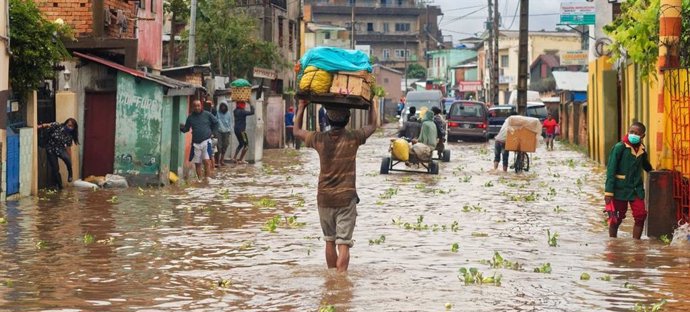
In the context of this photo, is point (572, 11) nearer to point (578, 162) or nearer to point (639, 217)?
point (578, 162)

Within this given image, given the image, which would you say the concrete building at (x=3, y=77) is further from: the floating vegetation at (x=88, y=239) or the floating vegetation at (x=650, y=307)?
the floating vegetation at (x=650, y=307)

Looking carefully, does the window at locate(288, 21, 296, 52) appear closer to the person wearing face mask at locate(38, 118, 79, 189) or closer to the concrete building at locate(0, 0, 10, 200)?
the person wearing face mask at locate(38, 118, 79, 189)

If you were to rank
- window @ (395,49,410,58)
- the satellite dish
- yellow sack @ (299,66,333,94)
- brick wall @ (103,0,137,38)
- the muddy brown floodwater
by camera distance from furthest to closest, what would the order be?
window @ (395,49,410,58) < the satellite dish < brick wall @ (103,0,137,38) < yellow sack @ (299,66,333,94) < the muddy brown floodwater

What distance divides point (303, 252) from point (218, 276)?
83.7 inches

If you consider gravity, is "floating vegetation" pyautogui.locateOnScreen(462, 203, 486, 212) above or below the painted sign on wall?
below

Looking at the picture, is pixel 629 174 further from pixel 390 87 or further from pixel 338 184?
pixel 390 87

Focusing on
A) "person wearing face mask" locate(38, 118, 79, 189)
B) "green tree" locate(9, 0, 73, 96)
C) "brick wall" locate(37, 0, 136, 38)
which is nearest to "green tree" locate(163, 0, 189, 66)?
"brick wall" locate(37, 0, 136, 38)

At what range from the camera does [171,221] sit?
18.1m

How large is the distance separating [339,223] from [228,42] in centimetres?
3776

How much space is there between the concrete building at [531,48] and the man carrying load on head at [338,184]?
91316mm

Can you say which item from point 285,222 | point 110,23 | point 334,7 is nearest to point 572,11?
point 110,23

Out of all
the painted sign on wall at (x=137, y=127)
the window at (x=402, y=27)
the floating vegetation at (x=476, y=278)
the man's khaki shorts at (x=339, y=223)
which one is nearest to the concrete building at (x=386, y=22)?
the window at (x=402, y=27)

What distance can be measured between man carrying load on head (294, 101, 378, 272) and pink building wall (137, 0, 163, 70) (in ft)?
63.8

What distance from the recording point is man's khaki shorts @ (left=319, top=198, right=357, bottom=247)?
1216 centimetres
